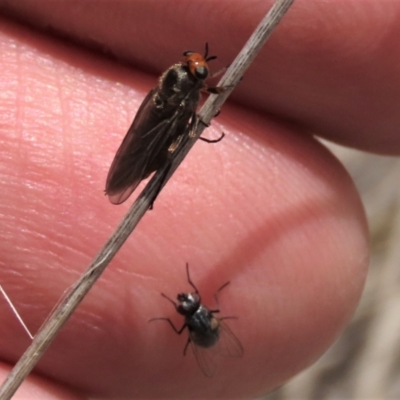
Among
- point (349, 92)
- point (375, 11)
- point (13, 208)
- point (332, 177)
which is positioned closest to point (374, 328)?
point (332, 177)

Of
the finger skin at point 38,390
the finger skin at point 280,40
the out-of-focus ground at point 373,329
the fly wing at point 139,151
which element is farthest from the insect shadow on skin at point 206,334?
the out-of-focus ground at point 373,329

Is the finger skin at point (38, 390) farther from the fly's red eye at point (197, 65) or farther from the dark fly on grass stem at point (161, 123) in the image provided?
the fly's red eye at point (197, 65)

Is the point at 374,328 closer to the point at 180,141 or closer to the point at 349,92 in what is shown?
the point at 349,92

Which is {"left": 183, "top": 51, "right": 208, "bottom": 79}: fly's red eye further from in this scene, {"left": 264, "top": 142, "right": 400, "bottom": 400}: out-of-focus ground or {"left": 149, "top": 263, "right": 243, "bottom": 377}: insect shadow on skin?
{"left": 264, "top": 142, "right": 400, "bottom": 400}: out-of-focus ground

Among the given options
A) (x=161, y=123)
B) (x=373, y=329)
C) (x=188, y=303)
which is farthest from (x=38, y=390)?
(x=373, y=329)

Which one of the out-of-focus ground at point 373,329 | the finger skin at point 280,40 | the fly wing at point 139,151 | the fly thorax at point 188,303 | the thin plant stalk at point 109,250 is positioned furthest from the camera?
the out-of-focus ground at point 373,329

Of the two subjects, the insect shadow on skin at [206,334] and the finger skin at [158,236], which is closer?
the finger skin at [158,236]

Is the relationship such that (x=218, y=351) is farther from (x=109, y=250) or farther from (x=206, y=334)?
(x=109, y=250)
